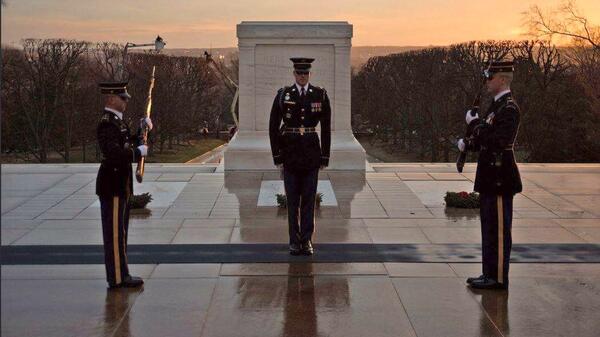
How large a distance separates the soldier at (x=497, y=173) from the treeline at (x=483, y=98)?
18997 mm

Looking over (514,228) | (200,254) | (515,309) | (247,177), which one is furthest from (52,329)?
(247,177)

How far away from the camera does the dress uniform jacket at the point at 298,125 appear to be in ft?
20.5

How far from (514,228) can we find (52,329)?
185 inches

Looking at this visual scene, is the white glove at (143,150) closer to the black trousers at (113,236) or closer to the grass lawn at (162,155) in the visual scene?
the black trousers at (113,236)

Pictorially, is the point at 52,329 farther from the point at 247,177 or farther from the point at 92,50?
the point at 92,50

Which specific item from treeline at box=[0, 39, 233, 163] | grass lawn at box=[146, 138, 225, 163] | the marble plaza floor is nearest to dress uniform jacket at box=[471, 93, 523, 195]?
the marble plaza floor

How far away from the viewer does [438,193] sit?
386 inches

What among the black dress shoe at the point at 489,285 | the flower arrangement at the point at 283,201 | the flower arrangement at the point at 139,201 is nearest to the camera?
the black dress shoe at the point at 489,285

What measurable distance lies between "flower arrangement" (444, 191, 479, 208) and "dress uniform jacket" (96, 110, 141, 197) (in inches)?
172

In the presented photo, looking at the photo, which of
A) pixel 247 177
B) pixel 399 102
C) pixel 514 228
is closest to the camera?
pixel 514 228

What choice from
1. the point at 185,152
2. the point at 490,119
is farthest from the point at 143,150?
the point at 185,152

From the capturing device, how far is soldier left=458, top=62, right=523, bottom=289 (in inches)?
202

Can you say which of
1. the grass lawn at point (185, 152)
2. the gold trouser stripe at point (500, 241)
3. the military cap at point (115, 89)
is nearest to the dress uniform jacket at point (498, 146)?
the gold trouser stripe at point (500, 241)

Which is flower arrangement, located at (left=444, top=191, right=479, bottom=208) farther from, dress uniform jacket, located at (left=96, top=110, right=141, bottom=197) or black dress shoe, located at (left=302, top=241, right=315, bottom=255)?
dress uniform jacket, located at (left=96, top=110, right=141, bottom=197)
